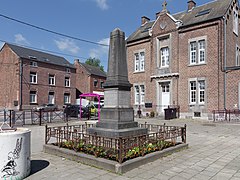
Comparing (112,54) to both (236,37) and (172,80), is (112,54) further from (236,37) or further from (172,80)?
(236,37)

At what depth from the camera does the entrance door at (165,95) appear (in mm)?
23375

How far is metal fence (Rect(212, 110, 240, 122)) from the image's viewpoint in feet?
59.9

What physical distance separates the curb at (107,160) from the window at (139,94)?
18.6m

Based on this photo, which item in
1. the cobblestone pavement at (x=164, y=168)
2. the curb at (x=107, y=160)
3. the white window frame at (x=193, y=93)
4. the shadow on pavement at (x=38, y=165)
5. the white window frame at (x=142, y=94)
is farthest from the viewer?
the white window frame at (x=142, y=94)

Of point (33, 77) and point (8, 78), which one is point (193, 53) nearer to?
point (33, 77)

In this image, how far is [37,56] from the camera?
3772cm

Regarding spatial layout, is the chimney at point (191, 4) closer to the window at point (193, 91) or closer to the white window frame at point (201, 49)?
the white window frame at point (201, 49)

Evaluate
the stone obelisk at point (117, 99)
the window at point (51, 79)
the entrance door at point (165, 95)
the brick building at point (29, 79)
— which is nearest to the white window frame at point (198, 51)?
the entrance door at point (165, 95)

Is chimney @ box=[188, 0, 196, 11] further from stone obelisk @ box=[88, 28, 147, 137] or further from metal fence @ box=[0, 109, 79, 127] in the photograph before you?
stone obelisk @ box=[88, 28, 147, 137]

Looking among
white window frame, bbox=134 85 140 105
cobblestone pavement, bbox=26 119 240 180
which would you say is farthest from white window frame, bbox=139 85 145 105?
cobblestone pavement, bbox=26 119 240 180

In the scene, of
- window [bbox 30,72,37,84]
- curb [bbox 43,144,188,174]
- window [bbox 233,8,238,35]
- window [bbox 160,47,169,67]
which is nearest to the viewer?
curb [bbox 43,144,188,174]

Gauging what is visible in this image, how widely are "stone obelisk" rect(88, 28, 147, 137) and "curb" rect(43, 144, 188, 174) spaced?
1427 mm

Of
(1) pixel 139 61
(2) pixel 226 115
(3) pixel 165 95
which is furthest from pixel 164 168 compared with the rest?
(1) pixel 139 61

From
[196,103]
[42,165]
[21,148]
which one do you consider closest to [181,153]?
[42,165]
